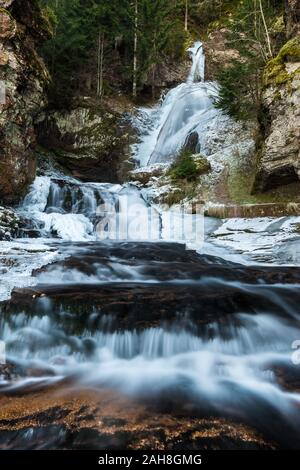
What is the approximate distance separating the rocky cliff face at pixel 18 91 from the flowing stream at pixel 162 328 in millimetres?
3769

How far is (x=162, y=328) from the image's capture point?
12.1 ft

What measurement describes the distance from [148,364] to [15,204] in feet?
26.3

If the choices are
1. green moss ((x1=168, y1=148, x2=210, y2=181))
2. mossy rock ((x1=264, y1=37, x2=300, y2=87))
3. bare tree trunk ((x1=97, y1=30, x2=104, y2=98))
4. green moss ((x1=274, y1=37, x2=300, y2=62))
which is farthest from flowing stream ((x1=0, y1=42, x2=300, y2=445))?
bare tree trunk ((x1=97, y1=30, x2=104, y2=98))

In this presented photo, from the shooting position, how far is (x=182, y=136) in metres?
15.4

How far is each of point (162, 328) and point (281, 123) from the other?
811 centimetres

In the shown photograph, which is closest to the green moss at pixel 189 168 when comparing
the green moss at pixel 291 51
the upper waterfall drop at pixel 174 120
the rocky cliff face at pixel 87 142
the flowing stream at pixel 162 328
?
the upper waterfall drop at pixel 174 120

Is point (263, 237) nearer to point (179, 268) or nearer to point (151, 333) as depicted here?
point (179, 268)

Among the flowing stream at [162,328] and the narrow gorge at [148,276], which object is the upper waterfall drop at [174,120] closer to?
the narrow gorge at [148,276]

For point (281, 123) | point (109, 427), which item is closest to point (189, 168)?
point (281, 123)

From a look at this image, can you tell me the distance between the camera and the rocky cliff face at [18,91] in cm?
928

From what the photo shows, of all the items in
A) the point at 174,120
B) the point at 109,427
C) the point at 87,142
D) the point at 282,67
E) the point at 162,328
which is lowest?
the point at 109,427

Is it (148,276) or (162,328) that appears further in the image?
(148,276)

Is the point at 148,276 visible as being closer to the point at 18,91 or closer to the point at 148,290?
the point at 148,290

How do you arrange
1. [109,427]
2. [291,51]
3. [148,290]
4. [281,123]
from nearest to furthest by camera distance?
[109,427] < [148,290] < [281,123] < [291,51]
